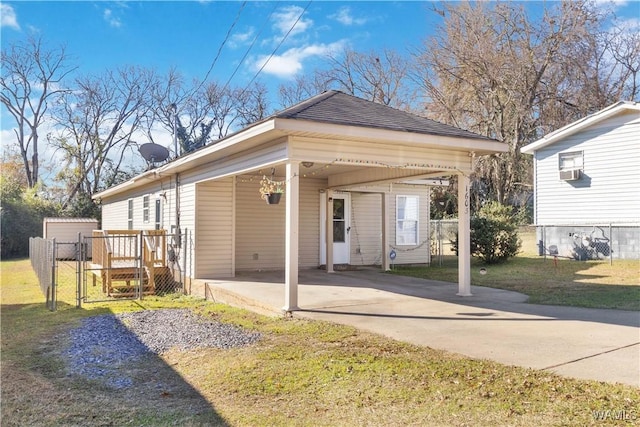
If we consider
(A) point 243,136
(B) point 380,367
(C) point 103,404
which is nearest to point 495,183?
(A) point 243,136

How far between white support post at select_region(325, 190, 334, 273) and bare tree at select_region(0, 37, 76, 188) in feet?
78.5

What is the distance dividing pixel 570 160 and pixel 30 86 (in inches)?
1165

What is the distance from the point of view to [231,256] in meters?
10.5

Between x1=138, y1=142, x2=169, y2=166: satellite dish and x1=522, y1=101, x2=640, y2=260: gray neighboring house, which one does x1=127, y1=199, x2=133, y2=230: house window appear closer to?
x1=138, y1=142, x2=169, y2=166: satellite dish

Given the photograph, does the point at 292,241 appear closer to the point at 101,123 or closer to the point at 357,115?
the point at 357,115

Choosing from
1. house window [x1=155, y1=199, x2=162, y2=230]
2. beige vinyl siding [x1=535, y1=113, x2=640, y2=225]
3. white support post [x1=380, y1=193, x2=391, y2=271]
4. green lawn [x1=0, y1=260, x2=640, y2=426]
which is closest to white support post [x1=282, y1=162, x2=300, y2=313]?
green lawn [x1=0, y1=260, x2=640, y2=426]

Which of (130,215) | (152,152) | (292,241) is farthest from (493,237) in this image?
(130,215)

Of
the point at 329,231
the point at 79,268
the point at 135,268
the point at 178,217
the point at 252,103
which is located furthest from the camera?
the point at 252,103

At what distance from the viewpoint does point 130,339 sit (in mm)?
5895

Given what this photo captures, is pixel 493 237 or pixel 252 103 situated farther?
pixel 252 103

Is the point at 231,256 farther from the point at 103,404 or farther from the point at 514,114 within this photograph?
the point at 514,114

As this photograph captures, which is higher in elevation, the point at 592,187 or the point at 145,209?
the point at 592,187

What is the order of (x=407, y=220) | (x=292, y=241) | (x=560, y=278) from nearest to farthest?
1. (x=292, y=241)
2. (x=560, y=278)
3. (x=407, y=220)

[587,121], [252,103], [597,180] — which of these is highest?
[252,103]
